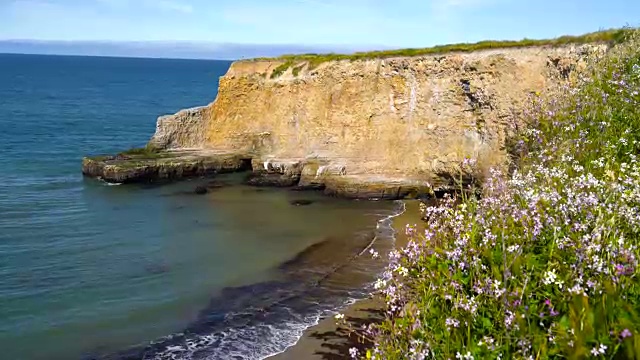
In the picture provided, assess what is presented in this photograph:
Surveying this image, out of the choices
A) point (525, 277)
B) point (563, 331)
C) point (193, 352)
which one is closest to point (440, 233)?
point (525, 277)

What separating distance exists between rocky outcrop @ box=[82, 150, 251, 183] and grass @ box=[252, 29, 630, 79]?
5.40 m

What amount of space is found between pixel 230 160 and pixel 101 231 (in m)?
11.4

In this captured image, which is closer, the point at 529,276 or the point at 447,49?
the point at 529,276

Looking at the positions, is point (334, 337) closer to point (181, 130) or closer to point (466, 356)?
point (466, 356)

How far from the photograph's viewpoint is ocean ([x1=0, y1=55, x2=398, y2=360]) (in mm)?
13070

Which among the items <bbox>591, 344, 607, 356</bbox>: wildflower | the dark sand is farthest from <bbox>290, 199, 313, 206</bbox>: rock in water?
<bbox>591, 344, 607, 356</bbox>: wildflower

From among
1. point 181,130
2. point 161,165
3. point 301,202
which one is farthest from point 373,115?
point 181,130

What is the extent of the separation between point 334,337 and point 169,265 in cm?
713

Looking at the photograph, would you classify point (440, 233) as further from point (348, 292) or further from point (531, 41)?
point (531, 41)

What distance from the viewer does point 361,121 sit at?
2939 cm

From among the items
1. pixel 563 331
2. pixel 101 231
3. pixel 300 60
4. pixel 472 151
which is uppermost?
pixel 300 60

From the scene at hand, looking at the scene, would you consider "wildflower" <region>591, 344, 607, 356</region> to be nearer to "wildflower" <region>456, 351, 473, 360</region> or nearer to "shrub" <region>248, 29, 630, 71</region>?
"wildflower" <region>456, 351, 473, 360</region>

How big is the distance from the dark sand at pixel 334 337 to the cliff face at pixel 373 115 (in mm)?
10043

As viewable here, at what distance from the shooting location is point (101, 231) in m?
21.6
